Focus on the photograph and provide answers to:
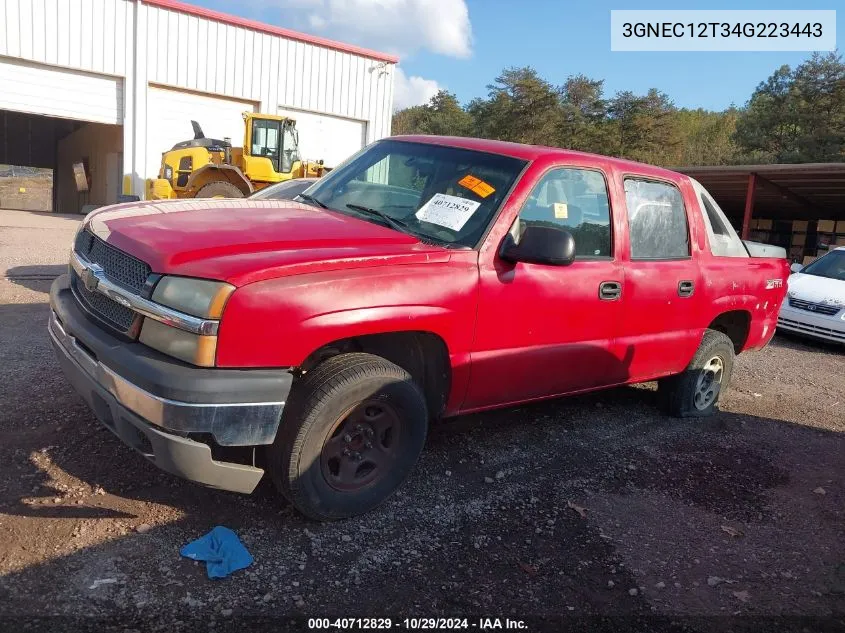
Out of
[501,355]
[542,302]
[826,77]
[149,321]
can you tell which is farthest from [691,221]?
[826,77]

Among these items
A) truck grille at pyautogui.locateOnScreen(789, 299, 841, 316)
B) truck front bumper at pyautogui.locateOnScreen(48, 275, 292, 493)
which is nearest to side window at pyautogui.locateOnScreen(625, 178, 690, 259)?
truck front bumper at pyautogui.locateOnScreen(48, 275, 292, 493)

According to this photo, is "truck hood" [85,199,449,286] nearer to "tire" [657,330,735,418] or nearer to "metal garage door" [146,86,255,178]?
"tire" [657,330,735,418]

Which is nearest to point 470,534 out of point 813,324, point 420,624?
point 420,624

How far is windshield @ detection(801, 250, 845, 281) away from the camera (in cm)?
1005

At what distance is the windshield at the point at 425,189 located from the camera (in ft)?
11.4

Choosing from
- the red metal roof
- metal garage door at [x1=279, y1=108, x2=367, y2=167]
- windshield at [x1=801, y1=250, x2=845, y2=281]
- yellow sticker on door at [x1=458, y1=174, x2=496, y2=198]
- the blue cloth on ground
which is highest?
metal garage door at [x1=279, y1=108, x2=367, y2=167]

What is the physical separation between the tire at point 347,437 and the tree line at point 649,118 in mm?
32076

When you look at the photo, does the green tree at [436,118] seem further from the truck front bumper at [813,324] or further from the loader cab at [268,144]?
the truck front bumper at [813,324]

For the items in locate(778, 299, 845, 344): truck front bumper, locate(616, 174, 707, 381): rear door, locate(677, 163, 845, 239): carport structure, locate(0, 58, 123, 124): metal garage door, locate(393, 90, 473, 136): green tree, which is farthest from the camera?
locate(393, 90, 473, 136): green tree

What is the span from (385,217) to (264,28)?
19.1m

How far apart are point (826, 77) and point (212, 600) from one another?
35732 mm

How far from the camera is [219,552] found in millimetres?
2750

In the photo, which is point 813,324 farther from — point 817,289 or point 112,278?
point 112,278

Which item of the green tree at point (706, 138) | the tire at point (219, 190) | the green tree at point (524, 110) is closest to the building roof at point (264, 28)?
the tire at point (219, 190)
